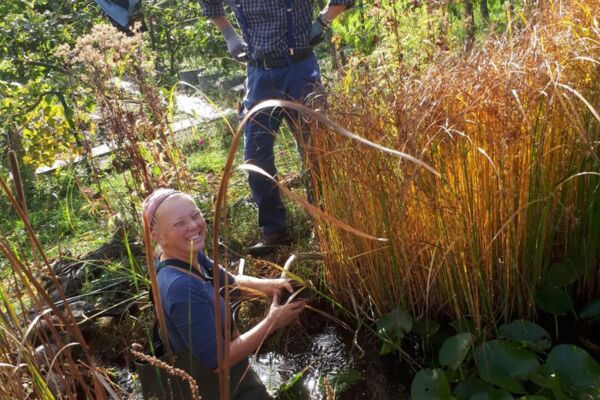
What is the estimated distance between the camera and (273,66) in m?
3.17

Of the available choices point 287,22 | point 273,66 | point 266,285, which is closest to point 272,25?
point 287,22

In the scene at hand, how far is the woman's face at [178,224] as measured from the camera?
1.79m

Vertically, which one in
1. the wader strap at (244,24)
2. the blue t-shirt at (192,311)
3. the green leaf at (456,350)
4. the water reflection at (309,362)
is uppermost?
the wader strap at (244,24)

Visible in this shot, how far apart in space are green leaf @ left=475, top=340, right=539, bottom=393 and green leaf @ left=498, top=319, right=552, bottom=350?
11cm

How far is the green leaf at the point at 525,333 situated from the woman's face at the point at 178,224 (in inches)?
37.5

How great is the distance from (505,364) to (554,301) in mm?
359

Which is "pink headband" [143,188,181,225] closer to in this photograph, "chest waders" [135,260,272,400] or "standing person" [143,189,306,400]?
"standing person" [143,189,306,400]

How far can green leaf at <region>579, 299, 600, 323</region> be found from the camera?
1.89 meters

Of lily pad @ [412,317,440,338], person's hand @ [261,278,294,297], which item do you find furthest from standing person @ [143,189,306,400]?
lily pad @ [412,317,440,338]

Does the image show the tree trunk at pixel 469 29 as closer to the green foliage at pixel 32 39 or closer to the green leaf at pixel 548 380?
Answer: the green leaf at pixel 548 380

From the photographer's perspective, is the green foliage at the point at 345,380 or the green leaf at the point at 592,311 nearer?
the green leaf at the point at 592,311

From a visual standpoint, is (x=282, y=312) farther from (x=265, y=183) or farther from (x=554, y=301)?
(x=265, y=183)

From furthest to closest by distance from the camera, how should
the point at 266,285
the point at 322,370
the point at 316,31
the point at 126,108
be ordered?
the point at 316,31
the point at 126,108
the point at 322,370
the point at 266,285

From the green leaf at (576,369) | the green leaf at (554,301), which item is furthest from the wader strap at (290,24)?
the green leaf at (576,369)
